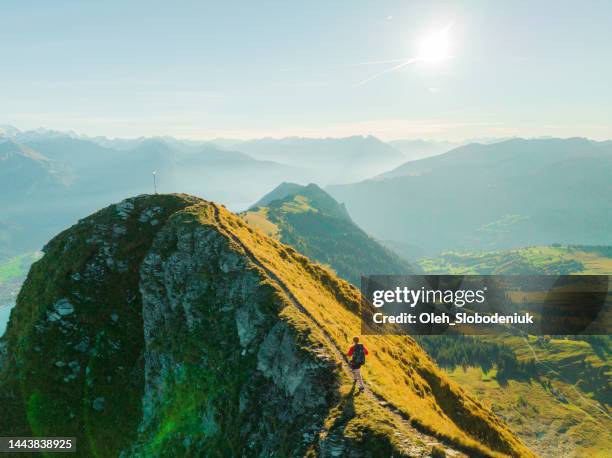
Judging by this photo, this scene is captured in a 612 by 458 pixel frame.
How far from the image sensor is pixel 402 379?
39.5 meters


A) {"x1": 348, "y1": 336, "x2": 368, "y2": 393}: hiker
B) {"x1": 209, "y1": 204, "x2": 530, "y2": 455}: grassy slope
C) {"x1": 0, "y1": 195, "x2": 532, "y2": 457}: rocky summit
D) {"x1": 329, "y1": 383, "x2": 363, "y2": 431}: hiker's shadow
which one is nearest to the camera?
{"x1": 329, "y1": 383, "x2": 363, "y2": 431}: hiker's shadow

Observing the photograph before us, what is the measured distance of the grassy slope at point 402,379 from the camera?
97.2 feet

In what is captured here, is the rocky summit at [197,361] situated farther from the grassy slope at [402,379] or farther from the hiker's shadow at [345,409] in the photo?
the grassy slope at [402,379]

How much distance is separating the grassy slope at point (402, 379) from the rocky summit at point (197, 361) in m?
0.25

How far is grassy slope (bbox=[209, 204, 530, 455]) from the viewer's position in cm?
2964

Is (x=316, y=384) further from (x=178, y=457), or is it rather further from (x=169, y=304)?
(x=169, y=304)

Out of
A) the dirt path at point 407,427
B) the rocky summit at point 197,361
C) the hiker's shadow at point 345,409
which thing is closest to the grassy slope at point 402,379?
the rocky summit at point 197,361

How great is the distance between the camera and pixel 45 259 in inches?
2333

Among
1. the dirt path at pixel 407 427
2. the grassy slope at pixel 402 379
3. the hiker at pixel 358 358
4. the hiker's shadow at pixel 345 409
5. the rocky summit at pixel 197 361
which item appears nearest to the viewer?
the dirt path at pixel 407 427

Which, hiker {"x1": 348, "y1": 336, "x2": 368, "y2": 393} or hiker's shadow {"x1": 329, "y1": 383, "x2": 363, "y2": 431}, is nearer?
hiker's shadow {"x1": 329, "y1": 383, "x2": 363, "y2": 431}

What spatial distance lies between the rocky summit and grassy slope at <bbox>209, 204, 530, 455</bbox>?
0.25 m

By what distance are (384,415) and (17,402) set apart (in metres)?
45.7

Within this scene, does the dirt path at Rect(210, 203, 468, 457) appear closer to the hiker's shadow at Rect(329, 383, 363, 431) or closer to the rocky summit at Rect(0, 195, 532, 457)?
the rocky summit at Rect(0, 195, 532, 457)

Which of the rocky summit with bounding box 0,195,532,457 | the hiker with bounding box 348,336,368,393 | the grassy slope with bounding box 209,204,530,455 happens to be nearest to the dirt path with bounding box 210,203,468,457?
the rocky summit with bounding box 0,195,532,457
